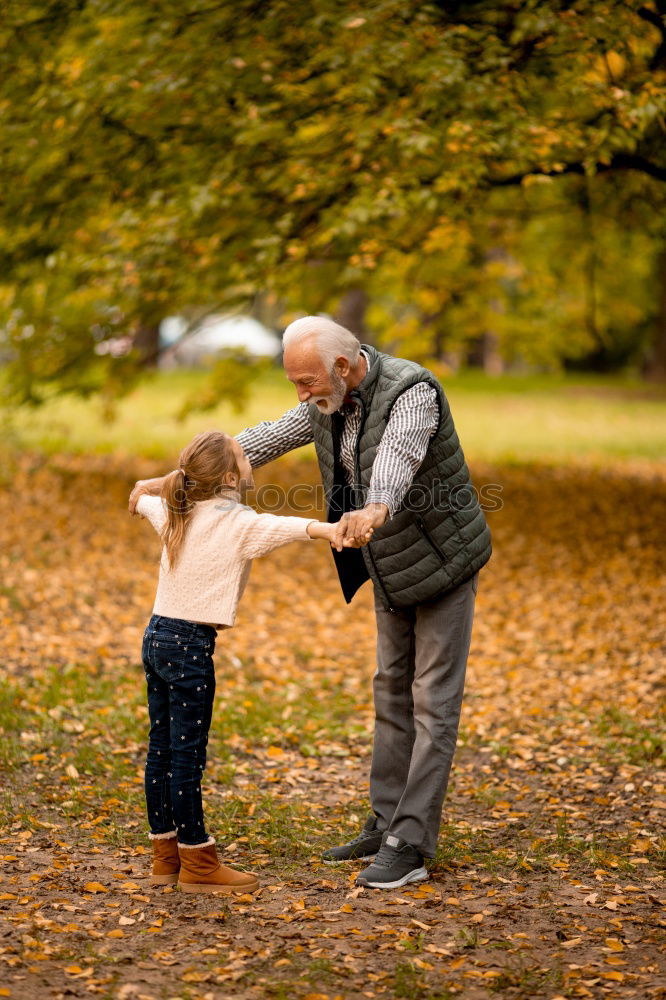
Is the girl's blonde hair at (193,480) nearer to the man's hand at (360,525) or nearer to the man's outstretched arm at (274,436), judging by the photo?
the man's outstretched arm at (274,436)

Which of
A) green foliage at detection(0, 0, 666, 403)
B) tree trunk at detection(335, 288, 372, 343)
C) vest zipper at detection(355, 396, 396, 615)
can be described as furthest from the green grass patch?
vest zipper at detection(355, 396, 396, 615)

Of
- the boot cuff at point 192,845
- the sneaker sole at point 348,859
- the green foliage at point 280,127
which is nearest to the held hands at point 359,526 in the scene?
the boot cuff at point 192,845

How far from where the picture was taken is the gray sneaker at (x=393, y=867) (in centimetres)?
399

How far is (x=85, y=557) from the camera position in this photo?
9719 mm

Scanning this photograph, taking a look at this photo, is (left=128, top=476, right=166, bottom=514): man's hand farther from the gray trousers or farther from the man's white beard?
the gray trousers

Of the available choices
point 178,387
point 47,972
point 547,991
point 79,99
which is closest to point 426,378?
point 547,991

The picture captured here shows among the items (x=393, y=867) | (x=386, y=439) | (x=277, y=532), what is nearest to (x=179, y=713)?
(x=277, y=532)

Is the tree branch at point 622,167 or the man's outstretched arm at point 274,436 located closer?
the man's outstretched arm at point 274,436

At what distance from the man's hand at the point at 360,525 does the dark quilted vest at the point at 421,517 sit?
1.35 feet

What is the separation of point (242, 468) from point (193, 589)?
436 millimetres

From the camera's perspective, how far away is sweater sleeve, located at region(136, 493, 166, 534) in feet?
12.5

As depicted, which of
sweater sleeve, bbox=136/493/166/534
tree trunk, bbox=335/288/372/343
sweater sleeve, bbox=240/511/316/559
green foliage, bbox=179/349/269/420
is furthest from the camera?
tree trunk, bbox=335/288/372/343

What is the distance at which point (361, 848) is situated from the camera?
4.30m

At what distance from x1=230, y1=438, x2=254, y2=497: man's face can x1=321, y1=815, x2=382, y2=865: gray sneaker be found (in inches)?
57.0
